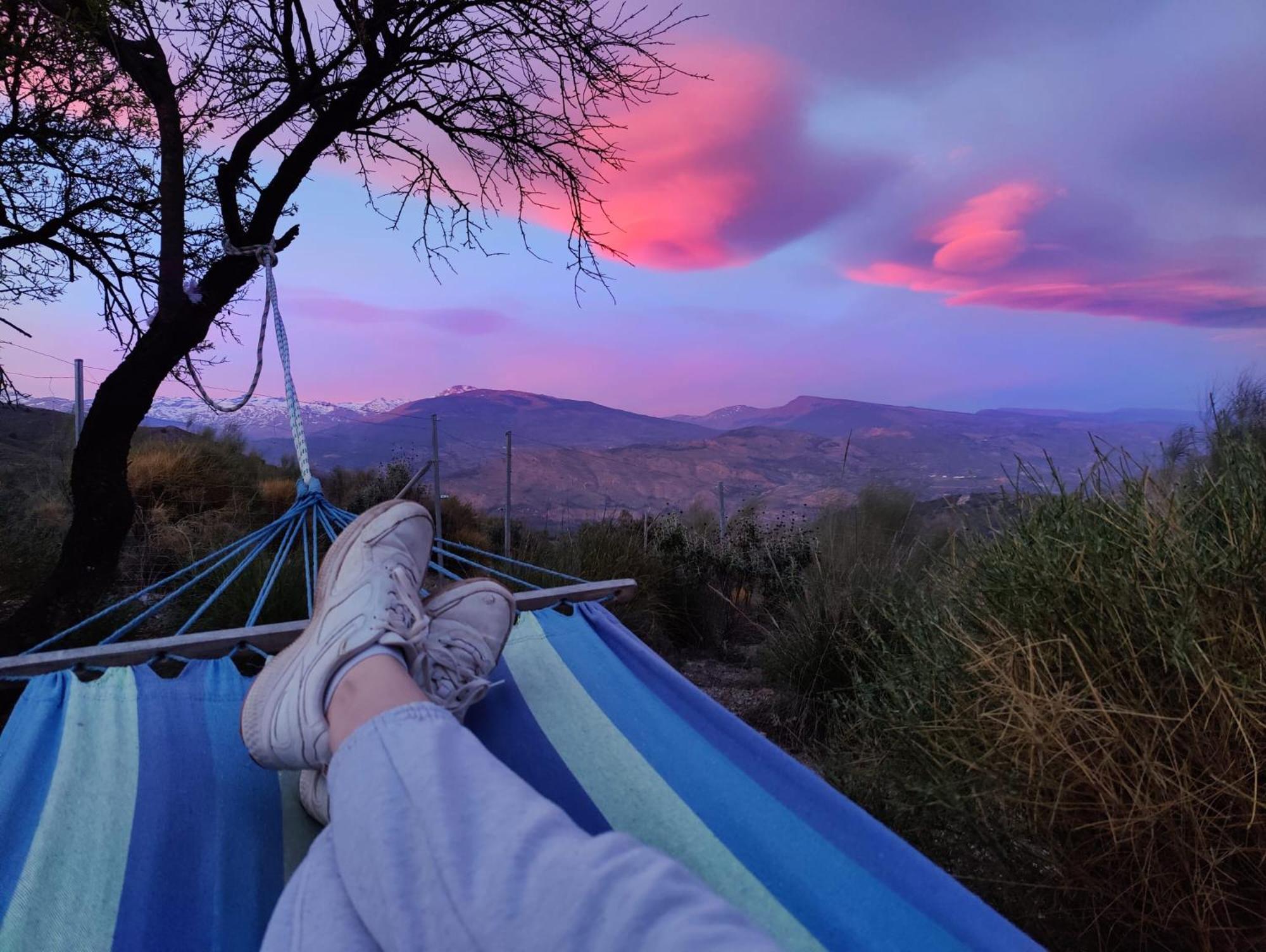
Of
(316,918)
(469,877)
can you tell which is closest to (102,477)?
(316,918)

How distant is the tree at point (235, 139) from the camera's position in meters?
2.47

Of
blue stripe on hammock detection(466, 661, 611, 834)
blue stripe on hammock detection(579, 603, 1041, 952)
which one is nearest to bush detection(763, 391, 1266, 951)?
blue stripe on hammock detection(579, 603, 1041, 952)

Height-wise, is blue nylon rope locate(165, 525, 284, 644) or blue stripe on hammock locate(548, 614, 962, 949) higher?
blue nylon rope locate(165, 525, 284, 644)

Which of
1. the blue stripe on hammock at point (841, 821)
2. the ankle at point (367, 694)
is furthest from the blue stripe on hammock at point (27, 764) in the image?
the blue stripe on hammock at point (841, 821)

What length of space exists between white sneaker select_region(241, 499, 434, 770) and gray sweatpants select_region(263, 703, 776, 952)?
22 cm

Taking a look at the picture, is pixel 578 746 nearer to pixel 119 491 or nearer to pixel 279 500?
pixel 119 491

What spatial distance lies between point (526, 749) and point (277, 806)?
15.5 inches

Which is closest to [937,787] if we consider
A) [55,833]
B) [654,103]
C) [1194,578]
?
[1194,578]

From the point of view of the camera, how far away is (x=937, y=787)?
1350 mm

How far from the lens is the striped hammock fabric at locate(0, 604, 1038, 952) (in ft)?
3.00

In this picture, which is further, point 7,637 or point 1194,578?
point 7,637

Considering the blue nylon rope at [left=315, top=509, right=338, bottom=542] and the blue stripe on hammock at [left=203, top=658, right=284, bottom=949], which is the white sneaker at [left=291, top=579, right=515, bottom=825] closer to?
the blue stripe on hammock at [left=203, top=658, right=284, bottom=949]

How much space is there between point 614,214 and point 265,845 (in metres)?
2.62

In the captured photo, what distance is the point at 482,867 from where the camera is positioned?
0.68m
